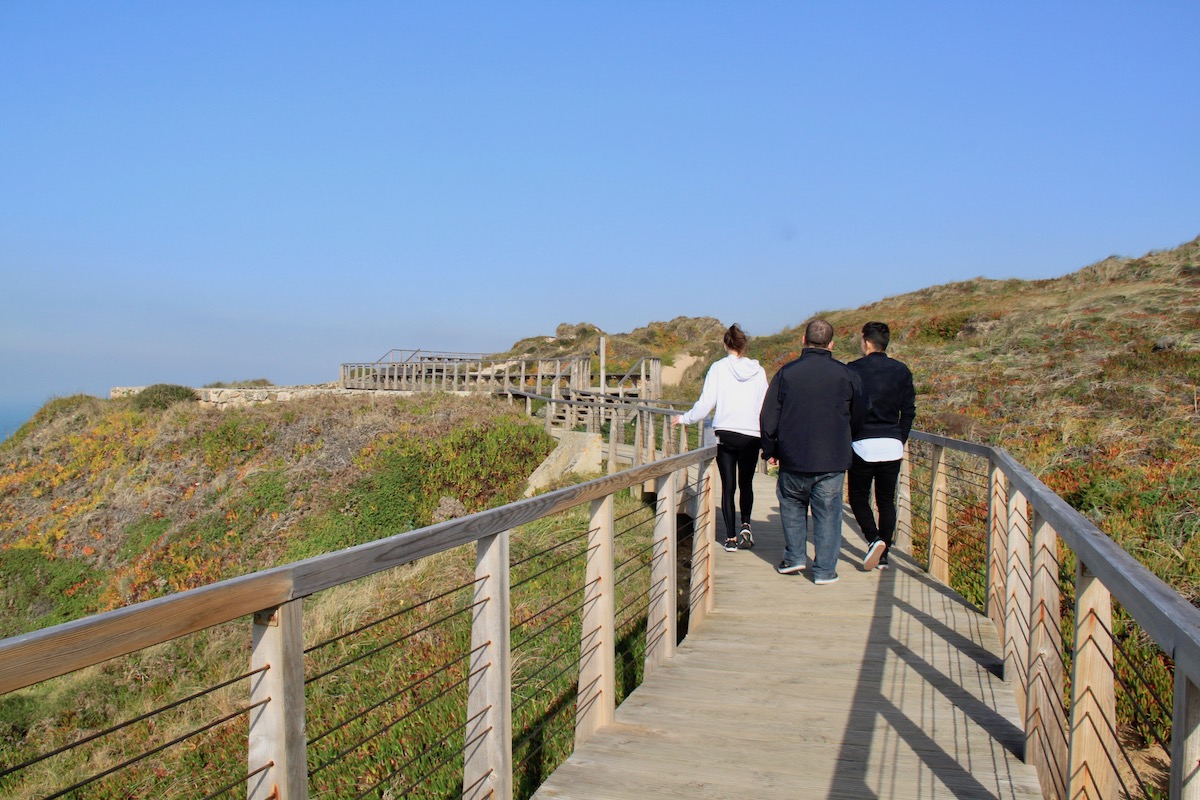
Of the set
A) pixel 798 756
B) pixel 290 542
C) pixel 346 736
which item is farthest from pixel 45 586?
→ pixel 798 756

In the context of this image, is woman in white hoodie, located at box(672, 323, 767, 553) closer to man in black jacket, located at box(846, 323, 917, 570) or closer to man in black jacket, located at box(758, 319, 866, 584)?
man in black jacket, located at box(758, 319, 866, 584)

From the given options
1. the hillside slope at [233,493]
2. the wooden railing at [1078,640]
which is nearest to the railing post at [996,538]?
the wooden railing at [1078,640]

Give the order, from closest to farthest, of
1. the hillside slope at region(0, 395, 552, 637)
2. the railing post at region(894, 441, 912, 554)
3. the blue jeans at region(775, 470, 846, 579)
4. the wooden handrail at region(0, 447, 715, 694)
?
1. the wooden handrail at region(0, 447, 715, 694)
2. the blue jeans at region(775, 470, 846, 579)
3. the railing post at region(894, 441, 912, 554)
4. the hillside slope at region(0, 395, 552, 637)

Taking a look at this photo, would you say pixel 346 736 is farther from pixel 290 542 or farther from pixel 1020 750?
pixel 290 542

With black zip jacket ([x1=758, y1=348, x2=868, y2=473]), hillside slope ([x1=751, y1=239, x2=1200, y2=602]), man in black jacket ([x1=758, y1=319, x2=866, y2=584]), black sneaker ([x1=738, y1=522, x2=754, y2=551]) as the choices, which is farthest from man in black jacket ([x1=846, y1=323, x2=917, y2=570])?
hillside slope ([x1=751, y1=239, x2=1200, y2=602])

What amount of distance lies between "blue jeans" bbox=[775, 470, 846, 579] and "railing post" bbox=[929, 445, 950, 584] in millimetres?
784

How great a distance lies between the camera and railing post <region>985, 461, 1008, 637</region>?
18.9 ft

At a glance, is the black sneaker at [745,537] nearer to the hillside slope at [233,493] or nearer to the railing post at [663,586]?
the railing post at [663,586]

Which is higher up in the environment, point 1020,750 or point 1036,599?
point 1036,599

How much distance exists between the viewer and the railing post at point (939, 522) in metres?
6.95

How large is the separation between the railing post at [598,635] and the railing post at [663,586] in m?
0.92

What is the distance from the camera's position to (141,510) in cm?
1906

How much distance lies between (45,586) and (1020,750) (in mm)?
18415

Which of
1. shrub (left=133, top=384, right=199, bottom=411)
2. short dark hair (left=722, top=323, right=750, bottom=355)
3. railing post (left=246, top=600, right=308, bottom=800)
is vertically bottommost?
shrub (left=133, top=384, right=199, bottom=411)
